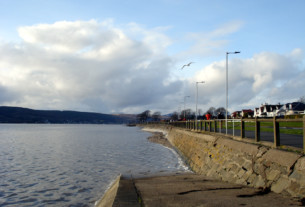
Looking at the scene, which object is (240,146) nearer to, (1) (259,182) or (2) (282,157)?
(1) (259,182)

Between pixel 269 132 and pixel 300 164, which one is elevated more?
pixel 269 132

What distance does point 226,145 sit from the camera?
1397cm

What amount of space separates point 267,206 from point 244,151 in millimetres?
4466

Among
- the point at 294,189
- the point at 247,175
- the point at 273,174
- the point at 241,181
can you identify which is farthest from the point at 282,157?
the point at 241,181

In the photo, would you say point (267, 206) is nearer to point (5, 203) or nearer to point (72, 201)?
point (72, 201)

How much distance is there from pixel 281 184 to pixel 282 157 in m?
0.92

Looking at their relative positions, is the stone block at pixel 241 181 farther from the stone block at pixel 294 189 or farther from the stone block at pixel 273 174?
the stone block at pixel 294 189

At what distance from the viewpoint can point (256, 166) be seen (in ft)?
33.2

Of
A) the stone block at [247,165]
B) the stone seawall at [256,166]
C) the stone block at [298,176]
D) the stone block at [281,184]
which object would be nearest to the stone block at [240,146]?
the stone seawall at [256,166]

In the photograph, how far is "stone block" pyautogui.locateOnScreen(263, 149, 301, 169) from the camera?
826 centimetres

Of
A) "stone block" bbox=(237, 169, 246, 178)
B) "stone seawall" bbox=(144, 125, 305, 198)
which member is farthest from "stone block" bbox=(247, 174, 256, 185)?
"stone block" bbox=(237, 169, 246, 178)

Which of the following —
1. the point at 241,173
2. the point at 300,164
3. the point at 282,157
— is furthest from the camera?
the point at 241,173

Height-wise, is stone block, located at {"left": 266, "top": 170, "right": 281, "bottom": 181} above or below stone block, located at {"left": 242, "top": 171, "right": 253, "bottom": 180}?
above

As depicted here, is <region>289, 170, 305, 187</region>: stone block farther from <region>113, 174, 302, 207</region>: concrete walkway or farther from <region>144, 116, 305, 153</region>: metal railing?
<region>144, 116, 305, 153</region>: metal railing
